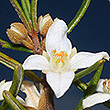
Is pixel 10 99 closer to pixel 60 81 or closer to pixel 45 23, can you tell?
pixel 60 81

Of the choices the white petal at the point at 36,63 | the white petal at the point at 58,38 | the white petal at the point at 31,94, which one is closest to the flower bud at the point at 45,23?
the white petal at the point at 58,38

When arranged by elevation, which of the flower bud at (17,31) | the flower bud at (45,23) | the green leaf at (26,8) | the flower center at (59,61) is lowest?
the flower center at (59,61)

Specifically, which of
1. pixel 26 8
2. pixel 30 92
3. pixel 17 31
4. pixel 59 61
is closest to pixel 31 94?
pixel 30 92

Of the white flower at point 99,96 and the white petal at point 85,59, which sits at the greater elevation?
the white petal at point 85,59

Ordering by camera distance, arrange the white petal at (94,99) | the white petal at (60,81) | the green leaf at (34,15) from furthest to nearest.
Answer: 1. the green leaf at (34,15)
2. the white petal at (94,99)
3. the white petal at (60,81)

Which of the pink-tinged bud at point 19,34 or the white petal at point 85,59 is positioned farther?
the pink-tinged bud at point 19,34

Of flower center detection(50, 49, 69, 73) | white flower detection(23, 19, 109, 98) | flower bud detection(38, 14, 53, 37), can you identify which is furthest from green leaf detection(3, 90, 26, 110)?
flower bud detection(38, 14, 53, 37)

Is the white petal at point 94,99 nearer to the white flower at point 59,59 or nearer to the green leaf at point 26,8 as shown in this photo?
the white flower at point 59,59
